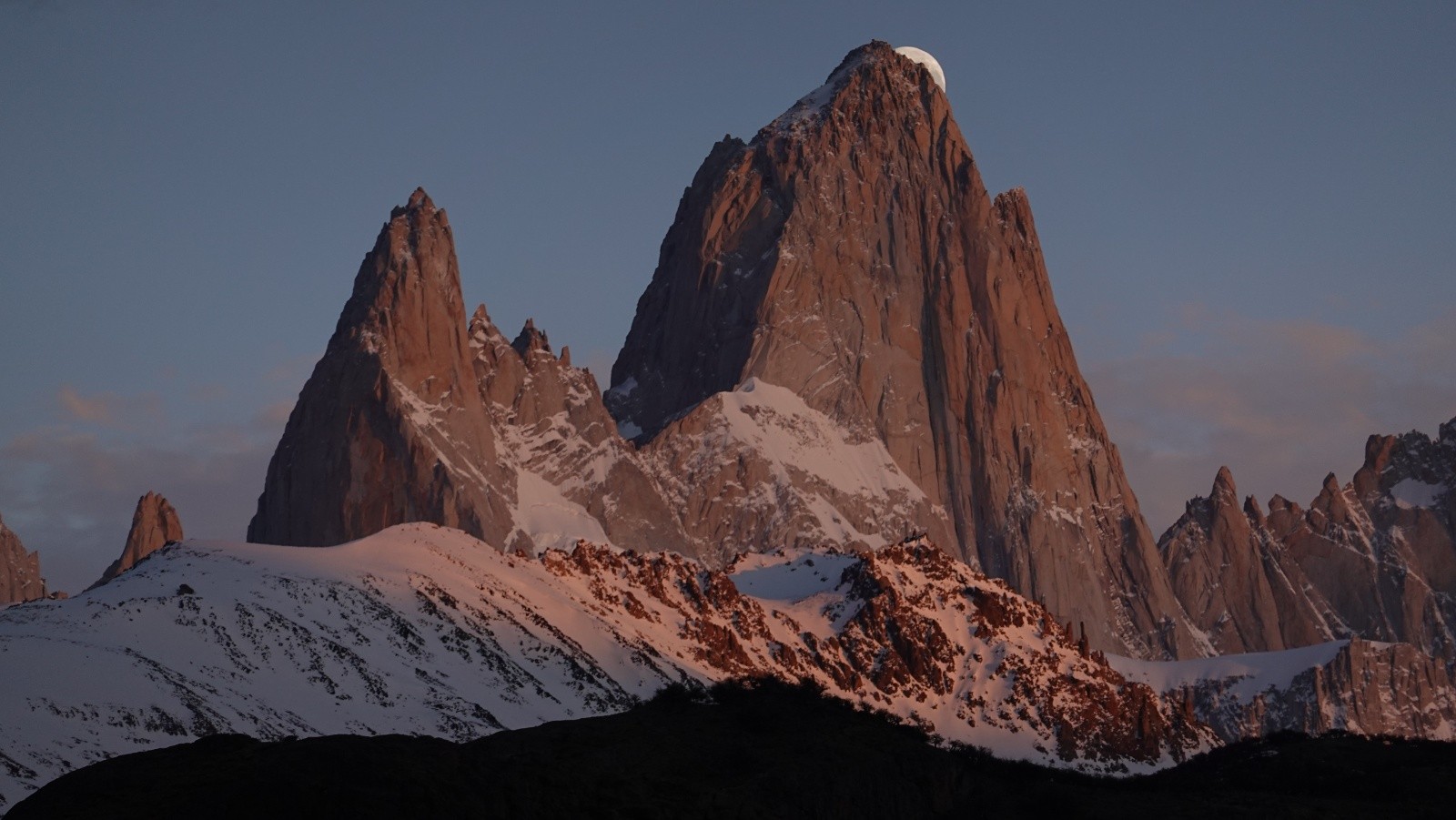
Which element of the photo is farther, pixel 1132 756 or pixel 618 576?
pixel 1132 756

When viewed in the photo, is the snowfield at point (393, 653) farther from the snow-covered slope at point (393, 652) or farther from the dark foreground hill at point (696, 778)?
the dark foreground hill at point (696, 778)

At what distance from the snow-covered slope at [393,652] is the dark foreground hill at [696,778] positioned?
92.3 ft

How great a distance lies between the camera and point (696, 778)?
38.0 metres

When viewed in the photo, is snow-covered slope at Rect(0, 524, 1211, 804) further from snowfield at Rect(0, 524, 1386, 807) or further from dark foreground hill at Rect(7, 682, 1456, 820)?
dark foreground hill at Rect(7, 682, 1456, 820)

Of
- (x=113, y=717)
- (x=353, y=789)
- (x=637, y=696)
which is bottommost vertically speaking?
(x=353, y=789)

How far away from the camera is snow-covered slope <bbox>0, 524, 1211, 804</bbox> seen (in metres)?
77.8

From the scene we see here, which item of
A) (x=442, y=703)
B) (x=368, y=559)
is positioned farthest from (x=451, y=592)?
(x=442, y=703)

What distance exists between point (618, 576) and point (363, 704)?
8717cm

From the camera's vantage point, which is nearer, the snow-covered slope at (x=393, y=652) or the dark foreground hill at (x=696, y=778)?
the dark foreground hill at (x=696, y=778)

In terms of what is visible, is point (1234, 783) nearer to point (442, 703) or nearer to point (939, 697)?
point (442, 703)

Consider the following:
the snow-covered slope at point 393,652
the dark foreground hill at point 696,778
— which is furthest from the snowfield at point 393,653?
the dark foreground hill at point 696,778

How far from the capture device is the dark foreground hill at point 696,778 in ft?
99.2

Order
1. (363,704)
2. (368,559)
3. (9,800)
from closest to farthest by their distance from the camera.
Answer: (9,800) → (363,704) → (368,559)

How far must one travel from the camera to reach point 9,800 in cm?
5903
